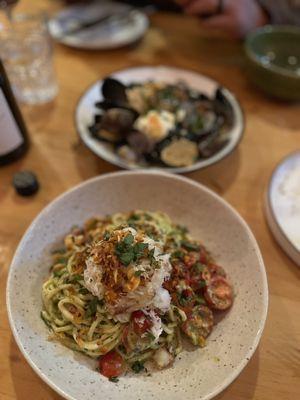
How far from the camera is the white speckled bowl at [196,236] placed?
1.20 m

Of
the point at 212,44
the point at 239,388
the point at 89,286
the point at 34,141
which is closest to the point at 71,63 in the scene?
the point at 34,141

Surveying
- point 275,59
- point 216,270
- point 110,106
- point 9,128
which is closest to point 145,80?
point 110,106

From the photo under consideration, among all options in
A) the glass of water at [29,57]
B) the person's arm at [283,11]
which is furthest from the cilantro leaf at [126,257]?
the person's arm at [283,11]

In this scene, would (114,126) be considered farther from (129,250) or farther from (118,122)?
(129,250)

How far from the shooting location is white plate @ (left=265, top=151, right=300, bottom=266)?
1.66 metres

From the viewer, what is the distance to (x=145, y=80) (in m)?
2.48

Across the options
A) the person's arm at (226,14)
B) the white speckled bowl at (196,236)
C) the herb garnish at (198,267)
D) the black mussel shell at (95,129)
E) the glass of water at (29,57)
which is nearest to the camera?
the white speckled bowl at (196,236)

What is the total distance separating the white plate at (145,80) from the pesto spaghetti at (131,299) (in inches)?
21.1

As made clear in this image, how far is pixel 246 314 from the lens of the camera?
1.34 meters

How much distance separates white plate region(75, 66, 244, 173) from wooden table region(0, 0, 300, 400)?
0.13 metres

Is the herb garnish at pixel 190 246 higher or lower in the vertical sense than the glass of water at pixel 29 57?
lower

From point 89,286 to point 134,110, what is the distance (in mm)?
1091

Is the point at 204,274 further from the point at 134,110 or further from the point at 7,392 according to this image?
the point at 134,110

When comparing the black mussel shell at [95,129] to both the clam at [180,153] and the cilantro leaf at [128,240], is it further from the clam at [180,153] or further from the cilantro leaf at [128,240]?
the cilantro leaf at [128,240]
